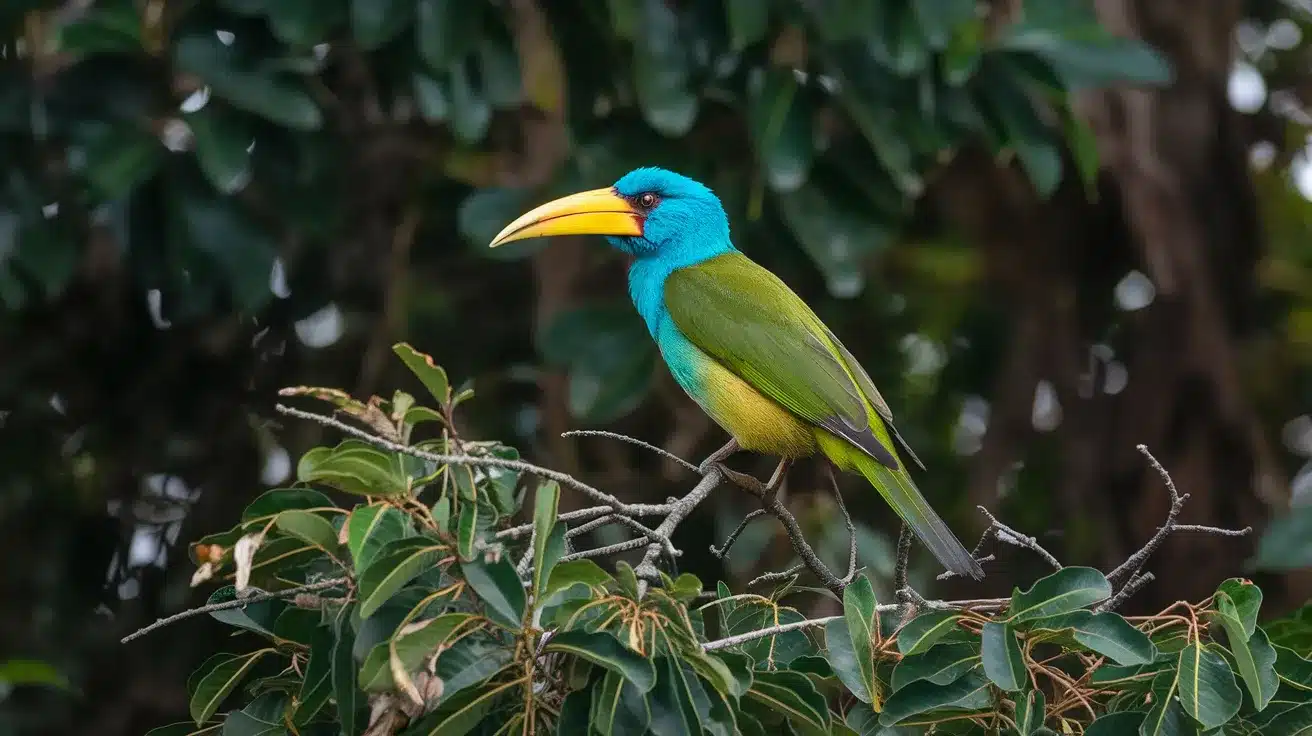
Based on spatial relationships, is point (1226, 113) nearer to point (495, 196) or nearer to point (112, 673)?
point (495, 196)

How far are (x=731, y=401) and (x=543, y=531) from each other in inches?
70.2

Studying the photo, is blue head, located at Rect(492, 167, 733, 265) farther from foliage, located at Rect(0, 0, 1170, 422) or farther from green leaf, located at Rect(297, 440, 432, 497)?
green leaf, located at Rect(297, 440, 432, 497)

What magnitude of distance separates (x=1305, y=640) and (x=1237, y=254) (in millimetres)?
3018

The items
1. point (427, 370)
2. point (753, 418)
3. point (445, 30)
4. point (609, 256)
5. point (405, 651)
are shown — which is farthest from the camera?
point (609, 256)

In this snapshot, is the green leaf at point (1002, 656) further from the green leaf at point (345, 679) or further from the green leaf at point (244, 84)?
the green leaf at point (244, 84)

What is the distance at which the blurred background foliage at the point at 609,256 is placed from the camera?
14.2 ft

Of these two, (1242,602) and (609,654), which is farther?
(1242,602)

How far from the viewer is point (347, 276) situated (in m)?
5.59

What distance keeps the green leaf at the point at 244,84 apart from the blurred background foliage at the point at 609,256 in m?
0.01

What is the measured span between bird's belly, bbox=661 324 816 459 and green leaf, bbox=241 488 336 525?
1.64 m

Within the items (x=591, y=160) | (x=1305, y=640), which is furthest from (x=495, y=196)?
(x=1305, y=640)

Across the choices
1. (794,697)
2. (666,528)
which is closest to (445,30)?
(666,528)

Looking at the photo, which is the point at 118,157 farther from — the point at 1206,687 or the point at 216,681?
the point at 1206,687

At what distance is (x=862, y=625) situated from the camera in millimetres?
2477
